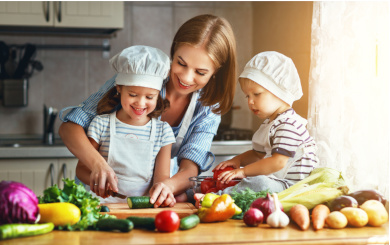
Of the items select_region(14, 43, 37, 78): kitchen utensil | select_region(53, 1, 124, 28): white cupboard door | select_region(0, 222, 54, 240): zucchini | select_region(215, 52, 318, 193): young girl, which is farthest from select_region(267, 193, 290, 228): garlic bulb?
select_region(14, 43, 37, 78): kitchen utensil

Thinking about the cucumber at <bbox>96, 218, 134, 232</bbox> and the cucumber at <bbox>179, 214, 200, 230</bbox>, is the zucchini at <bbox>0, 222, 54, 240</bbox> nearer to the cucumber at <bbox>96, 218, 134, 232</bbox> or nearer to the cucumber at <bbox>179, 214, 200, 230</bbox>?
the cucumber at <bbox>96, 218, 134, 232</bbox>

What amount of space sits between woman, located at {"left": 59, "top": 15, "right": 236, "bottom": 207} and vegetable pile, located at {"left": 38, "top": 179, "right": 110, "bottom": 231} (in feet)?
0.82

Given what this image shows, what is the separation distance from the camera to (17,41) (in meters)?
3.16

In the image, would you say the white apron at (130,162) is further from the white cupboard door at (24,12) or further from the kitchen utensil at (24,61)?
the kitchen utensil at (24,61)

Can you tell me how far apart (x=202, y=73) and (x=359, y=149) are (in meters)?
0.61

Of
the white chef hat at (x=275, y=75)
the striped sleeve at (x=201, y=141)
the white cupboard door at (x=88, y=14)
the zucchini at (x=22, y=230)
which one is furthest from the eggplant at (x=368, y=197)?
the white cupboard door at (x=88, y=14)

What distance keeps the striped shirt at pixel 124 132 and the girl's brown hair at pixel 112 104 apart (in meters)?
0.02

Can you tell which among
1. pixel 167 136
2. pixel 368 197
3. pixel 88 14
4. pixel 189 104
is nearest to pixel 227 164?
pixel 167 136

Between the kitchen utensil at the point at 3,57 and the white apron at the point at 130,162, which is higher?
the kitchen utensil at the point at 3,57

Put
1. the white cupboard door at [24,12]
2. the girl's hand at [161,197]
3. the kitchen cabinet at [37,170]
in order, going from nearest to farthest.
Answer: the girl's hand at [161,197] < the kitchen cabinet at [37,170] < the white cupboard door at [24,12]

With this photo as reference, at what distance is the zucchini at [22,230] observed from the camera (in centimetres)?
92

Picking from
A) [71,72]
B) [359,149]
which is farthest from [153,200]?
[71,72]

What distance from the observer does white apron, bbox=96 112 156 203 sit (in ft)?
5.19

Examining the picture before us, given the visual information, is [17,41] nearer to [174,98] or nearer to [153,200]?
[174,98]
